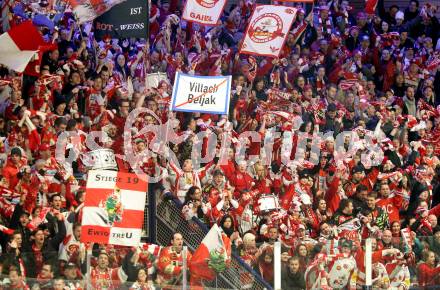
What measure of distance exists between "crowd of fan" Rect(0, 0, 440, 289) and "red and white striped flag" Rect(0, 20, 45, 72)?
1.09 feet

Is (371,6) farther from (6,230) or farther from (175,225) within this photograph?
(6,230)

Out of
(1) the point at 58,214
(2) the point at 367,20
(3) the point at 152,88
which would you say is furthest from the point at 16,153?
(2) the point at 367,20

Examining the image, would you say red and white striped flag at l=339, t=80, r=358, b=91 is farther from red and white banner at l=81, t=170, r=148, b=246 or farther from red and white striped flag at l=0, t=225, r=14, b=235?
red and white striped flag at l=0, t=225, r=14, b=235

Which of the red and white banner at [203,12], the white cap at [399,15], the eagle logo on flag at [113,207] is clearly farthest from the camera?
the white cap at [399,15]

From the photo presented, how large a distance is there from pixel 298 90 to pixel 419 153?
2.77m

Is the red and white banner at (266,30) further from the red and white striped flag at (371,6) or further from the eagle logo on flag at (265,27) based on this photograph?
the red and white striped flag at (371,6)

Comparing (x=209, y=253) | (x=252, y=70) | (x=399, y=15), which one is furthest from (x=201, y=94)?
(x=399, y=15)

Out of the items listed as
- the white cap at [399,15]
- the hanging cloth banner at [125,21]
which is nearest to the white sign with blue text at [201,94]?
the hanging cloth banner at [125,21]

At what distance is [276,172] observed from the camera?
27.5 meters

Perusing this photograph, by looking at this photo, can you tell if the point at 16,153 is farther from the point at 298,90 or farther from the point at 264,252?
the point at 298,90

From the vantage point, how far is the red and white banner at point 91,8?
2825cm

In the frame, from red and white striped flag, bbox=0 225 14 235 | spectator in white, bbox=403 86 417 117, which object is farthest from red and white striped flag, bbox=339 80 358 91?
red and white striped flag, bbox=0 225 14 235

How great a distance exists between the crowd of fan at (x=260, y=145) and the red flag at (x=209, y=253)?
26cm

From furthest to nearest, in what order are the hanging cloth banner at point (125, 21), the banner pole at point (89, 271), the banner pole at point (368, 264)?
the hanging cloth banner at point (125, 21) → the banner pole at point (368, 264) → the banner pole at point (89, 271)
